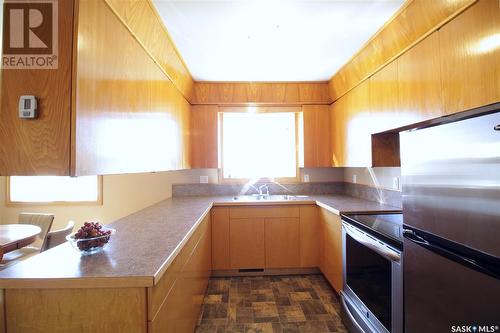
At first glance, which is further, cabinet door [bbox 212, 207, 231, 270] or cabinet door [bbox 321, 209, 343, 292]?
cabinet door [bbox 212, 207, 231, 270]

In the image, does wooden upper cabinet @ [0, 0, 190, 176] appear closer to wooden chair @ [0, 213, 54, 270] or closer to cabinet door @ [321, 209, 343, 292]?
cabinet door @ [321, 209, 343, 292]

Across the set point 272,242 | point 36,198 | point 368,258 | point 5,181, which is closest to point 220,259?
point 272,242

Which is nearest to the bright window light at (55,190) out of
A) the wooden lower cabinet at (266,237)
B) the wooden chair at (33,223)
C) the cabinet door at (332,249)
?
the wooden chair at (33,223)

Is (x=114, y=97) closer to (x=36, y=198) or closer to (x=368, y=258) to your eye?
(x=368, y=258)

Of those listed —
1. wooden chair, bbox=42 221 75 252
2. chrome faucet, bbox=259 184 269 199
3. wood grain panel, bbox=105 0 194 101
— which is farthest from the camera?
chrome faucet, bbox=259 184 269 199

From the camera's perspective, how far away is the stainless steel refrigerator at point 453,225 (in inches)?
31.9

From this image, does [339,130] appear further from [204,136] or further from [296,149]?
[204,136]

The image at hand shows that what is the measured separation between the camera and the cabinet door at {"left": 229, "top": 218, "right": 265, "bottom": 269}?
272cm

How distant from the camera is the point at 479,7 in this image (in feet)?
3.55

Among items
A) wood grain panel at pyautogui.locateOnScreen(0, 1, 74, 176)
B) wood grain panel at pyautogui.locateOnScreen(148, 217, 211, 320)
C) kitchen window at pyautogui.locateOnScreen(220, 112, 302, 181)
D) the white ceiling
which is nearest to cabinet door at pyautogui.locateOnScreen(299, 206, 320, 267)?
kitchen window at pyautogui.locateOnScreen(220, 112, 302, 181)

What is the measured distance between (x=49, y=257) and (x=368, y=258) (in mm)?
1898

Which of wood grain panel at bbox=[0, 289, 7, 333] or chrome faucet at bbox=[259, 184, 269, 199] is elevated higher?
chrome faucet at bbox=[259, 184, 269, 199]

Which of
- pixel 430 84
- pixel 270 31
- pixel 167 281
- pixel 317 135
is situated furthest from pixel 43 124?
pixel 317 135

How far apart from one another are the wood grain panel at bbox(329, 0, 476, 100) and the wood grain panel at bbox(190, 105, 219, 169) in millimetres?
1651
